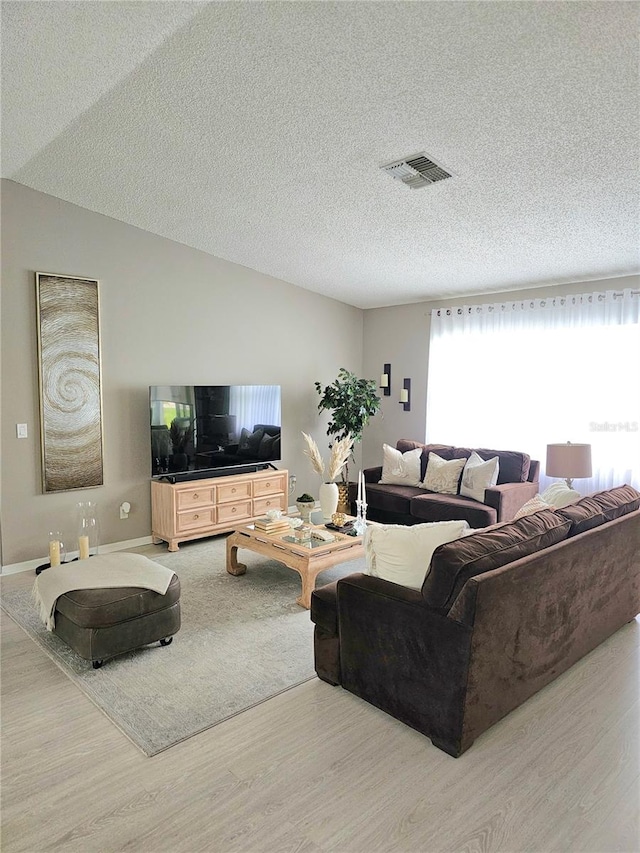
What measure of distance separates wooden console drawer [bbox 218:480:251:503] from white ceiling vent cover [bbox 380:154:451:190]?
3.17 metres

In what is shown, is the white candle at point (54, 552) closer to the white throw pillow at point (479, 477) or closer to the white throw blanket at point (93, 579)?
the white throw blanket at point (93, 579)

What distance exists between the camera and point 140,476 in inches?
215

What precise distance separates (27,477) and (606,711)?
4.34 meters

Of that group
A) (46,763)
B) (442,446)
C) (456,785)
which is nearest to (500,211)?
(442,446)

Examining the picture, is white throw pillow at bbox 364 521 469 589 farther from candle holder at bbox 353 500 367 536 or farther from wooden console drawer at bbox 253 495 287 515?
wooden console drawer at bbox 253 495 287 515

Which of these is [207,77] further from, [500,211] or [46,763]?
[46,763]

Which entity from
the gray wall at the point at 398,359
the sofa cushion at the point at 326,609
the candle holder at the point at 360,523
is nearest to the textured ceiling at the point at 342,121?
the gray wall at the point at 398,359

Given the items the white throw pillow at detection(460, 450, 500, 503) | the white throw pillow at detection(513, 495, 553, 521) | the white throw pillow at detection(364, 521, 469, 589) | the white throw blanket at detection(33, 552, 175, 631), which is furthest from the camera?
Result: the white throw pillow at detection(460, 450, 500, 503)

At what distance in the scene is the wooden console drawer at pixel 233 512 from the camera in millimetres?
5645

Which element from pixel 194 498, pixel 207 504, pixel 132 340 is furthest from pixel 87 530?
pixel 132 340

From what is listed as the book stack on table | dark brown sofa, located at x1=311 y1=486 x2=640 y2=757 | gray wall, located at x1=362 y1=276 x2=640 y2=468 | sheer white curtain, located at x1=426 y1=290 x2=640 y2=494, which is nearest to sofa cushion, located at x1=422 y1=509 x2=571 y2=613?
dark brown sofa, located at x1=311 y1=486 x2=640 y2=757

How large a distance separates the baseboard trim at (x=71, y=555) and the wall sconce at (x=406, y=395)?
132 inches

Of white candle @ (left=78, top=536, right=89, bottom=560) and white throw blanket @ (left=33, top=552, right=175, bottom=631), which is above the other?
white throw blanket @ (left=33, top=552, right=175, bottom=631)

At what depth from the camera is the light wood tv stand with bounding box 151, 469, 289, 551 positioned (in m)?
5.30
